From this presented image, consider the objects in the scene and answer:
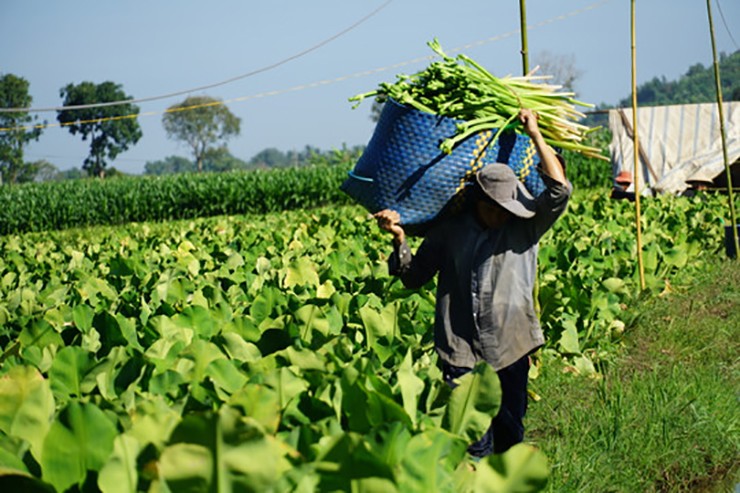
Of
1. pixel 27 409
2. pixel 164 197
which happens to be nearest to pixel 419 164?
pixel 27 409

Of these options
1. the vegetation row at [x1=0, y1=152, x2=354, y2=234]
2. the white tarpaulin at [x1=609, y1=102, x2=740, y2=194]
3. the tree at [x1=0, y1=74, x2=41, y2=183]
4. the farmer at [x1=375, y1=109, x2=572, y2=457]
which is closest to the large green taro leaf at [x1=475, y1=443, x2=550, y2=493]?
the farmer at [x1=375, y1=109, x2=572, y2=457]

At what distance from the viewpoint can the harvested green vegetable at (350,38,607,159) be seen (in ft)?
12.9

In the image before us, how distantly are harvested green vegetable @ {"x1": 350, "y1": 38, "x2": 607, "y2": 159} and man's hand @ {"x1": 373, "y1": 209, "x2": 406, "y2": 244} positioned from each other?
0.35 metres

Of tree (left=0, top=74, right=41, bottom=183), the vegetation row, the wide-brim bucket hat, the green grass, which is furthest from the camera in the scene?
tree (left=0, top=74, right=41, bottom=183)

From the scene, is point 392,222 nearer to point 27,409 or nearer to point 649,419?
point 27,409

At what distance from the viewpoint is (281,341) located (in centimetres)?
377

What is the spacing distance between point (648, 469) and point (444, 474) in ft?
7.94

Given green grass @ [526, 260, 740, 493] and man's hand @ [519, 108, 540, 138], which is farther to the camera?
green grass @ [526, 260, 740, 493]

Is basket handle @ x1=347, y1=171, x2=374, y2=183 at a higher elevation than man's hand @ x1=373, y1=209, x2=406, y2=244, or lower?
higher

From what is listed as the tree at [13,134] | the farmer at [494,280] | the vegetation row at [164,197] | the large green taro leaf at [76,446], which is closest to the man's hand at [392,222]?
the farmer at [494,280]

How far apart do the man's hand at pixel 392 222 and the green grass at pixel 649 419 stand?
1.29 metres

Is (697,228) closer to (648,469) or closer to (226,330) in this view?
(648,469)

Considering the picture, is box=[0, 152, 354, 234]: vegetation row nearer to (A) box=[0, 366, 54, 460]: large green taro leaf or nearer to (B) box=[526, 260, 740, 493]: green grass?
(B) box=[526, 260, 740, 493]: green grass

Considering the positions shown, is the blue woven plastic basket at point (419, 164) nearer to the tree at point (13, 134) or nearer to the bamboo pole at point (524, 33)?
the bamboo pole at point (524, 33)
